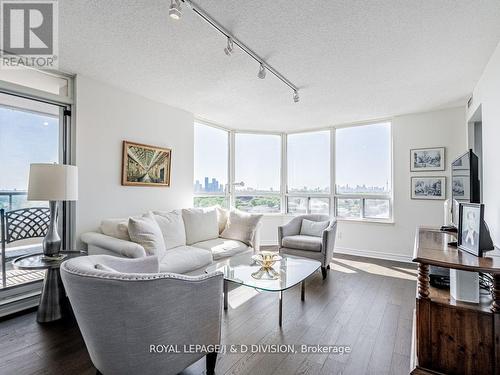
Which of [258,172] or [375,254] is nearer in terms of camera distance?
[375,254]

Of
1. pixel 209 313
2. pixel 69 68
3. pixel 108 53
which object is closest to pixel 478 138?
pixel 209 313

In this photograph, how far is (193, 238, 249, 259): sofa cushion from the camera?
3.32 meters

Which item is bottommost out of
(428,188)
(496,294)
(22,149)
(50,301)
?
(50,301)

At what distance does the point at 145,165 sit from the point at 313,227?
2686 mm

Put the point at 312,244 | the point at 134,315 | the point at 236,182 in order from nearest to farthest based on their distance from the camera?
the point at 134,315
the point at 312,244
the point at 236,182

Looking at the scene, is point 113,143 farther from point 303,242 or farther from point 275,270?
point 303,242

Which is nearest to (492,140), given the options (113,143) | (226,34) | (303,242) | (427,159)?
(427,159)

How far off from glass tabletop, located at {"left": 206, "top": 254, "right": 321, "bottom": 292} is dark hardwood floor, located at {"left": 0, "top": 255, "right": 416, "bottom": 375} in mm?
393

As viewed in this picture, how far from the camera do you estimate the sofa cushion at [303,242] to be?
3.64 meters

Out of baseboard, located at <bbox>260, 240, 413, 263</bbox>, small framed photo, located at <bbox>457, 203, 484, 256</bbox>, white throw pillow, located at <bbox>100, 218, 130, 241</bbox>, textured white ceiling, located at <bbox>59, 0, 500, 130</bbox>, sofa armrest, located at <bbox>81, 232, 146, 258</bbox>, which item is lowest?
baseboard, located at <bbox>260, 240, 413, 263</bbox>

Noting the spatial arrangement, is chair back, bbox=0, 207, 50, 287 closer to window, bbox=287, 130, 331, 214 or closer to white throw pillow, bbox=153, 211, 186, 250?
white throw pillow, bbox=153, 211, 186, 250

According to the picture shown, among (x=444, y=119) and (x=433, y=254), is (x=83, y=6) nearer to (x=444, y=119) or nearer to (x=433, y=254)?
(x=433, y=254)

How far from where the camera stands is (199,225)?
146 inches

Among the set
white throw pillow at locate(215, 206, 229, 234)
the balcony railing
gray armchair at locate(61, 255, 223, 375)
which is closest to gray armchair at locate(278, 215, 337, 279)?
white throw pillow at locate(215, 206, 229, 234)
